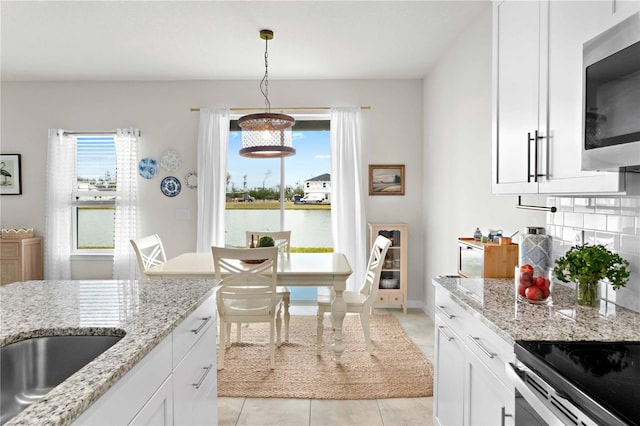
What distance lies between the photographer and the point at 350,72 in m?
4.45

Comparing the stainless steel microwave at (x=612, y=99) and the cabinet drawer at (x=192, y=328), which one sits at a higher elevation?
the stainless steel microwave at (x=612, y=99)

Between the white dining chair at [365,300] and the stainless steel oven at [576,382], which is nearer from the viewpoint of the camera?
the stainless steel oven at [576,382]

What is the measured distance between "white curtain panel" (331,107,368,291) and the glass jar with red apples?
2.96 m

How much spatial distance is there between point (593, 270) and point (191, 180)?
4.21 m

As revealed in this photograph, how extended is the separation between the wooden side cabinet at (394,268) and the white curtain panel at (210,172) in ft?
5.95

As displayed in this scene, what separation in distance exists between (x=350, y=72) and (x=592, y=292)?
3.53m

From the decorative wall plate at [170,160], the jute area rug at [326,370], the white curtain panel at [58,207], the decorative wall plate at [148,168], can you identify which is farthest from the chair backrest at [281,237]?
the white curtain panel at [58,207]

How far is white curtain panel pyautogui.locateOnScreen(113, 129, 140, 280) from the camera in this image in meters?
4.73

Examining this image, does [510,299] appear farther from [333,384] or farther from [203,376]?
Answer: [333,384]

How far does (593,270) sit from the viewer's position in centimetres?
146

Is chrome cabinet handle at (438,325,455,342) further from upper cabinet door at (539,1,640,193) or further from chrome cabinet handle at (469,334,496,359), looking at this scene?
upper cabinet door at (539,1,640,193)

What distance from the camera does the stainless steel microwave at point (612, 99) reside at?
1.09 meters

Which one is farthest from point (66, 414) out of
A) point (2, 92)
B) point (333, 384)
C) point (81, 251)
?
point (2, 92)

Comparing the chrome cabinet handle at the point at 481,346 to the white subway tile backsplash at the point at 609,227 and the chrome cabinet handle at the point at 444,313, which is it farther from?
the white subway tile backsplash at the point at 609,227
